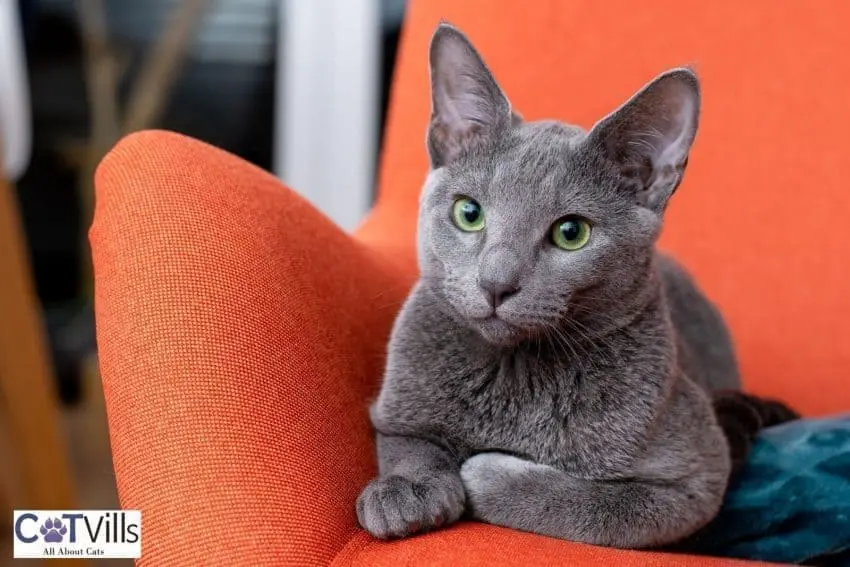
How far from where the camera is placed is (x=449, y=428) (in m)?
0.96

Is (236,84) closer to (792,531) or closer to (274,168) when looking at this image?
(274,168)

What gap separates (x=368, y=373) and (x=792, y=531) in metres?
0.57

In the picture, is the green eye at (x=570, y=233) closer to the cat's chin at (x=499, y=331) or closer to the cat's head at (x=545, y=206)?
the cat's head at (x=545, y=206)

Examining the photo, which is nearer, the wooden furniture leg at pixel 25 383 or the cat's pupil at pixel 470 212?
the cat's pupil at pixel 470 212

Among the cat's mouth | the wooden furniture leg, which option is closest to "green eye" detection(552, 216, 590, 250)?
the cat's mouth

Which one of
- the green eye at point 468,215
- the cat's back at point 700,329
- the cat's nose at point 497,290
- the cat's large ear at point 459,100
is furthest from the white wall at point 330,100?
the cat's nose at point 497,290

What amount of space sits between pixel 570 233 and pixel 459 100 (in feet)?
0.77

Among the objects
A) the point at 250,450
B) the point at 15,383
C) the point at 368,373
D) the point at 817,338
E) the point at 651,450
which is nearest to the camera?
the point at 250,450

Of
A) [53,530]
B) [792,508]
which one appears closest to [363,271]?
[53,530]

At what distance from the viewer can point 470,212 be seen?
92 centimetres

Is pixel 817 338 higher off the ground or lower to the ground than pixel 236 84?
lower

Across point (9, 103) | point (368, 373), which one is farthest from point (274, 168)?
point (368, 373)

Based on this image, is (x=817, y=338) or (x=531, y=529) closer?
(x=531, y=529)

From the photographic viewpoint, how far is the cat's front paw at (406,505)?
834 mm
